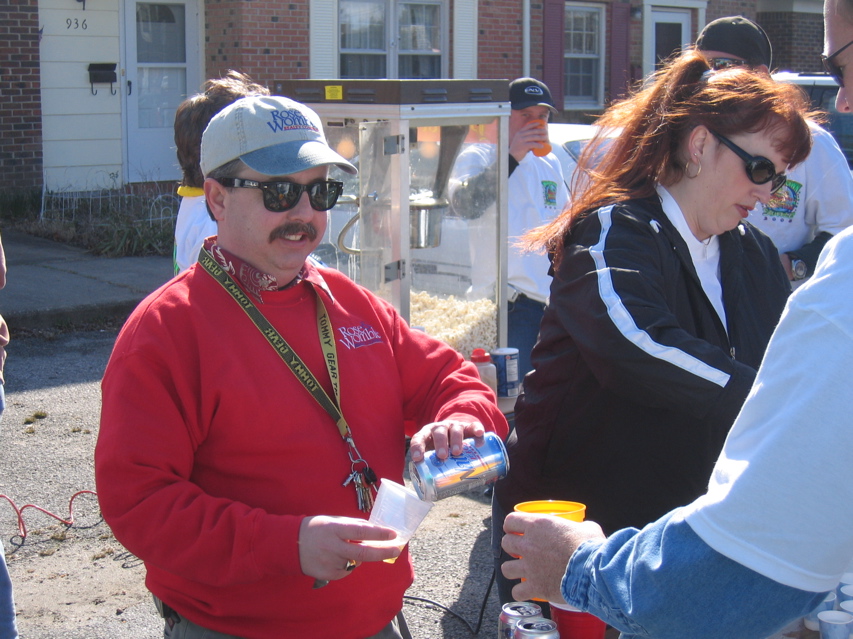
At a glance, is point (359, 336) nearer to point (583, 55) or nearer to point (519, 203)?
point (519, 203)

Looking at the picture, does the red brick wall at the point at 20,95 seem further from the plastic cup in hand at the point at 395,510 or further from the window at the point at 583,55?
the plastic cup in hand at the point at 395,510

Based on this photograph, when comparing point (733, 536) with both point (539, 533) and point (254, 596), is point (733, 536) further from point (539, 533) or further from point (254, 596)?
point (254, 596)

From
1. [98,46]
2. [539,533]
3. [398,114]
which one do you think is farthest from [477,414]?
[98,46]

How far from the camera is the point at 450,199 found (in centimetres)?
514

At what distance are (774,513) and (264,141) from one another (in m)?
1.40

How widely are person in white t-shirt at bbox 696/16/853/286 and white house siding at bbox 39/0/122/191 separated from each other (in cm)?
954

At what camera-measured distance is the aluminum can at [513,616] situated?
5.90ft

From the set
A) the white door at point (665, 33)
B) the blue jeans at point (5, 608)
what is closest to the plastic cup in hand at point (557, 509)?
the blue jeans at point (5, 608)

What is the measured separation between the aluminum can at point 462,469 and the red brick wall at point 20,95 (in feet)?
35.4

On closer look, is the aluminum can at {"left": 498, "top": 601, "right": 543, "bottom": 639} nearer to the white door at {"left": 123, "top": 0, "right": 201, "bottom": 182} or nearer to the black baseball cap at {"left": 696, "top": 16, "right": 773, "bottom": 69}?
the black baseball cap at {"left": 696, "top": 16, "right": 773, "bottom": 69}

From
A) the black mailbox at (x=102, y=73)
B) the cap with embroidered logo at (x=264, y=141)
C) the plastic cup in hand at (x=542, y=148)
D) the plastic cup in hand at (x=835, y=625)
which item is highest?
the black mailbox at (x=102, y=73)

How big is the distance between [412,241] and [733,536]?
3.79 meters

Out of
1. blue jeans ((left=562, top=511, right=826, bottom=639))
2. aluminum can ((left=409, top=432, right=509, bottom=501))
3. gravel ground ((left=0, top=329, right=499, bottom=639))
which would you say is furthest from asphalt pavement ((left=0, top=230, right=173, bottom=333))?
blue jeans ((left=562, top=511, right=826, bottom=639))

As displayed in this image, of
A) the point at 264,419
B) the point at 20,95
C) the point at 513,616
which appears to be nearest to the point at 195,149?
the point at 264,419
